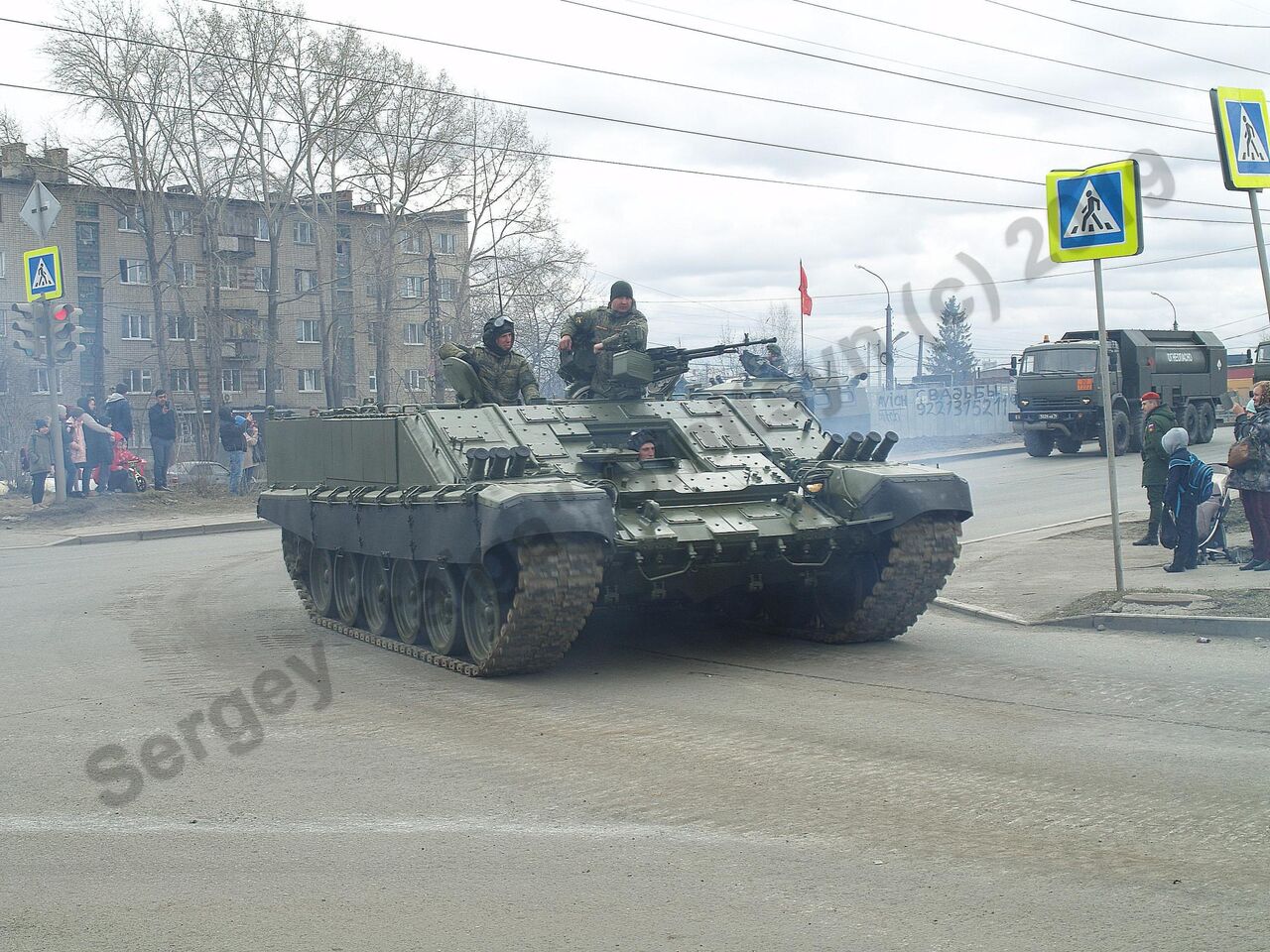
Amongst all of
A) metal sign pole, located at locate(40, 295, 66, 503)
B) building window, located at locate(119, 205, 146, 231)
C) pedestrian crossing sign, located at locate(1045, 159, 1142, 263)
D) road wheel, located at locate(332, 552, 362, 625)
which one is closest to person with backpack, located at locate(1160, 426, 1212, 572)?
pedestrian crossing sign, located at locate(1045, 159, 1142, 263)

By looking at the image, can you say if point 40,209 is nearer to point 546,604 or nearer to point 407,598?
point 407,598

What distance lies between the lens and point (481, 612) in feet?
32.1

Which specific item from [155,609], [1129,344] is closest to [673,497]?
[155,609]

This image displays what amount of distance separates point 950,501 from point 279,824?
224 inches

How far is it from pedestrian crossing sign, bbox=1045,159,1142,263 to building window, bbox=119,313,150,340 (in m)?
55.4

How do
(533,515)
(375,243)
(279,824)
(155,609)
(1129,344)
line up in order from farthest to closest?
(375,243), (1129,344), (155,609), (533,515), (279,824)

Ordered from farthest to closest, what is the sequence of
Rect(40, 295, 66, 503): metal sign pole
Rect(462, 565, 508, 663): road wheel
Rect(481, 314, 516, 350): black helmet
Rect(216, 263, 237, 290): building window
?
1. Rect(216, 263, 237, 290): building window
2. Rect(40, 295, 66, 503): metal sign pole
3. Rect(481, 314, 516, 350): black helmet
4. Rect(462, 565, 508, 663): road wheel

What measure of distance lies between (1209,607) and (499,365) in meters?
5.95

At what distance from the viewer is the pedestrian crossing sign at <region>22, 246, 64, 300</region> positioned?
2198 cm

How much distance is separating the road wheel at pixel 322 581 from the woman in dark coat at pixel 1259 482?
316 inches

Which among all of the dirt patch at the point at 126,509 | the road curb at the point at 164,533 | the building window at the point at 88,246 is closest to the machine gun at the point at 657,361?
the road curb at the point at 164,533

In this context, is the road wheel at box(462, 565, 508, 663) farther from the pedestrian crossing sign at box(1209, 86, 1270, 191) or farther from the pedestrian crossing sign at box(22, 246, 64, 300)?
the pedestrian crossing sign at box(22, 246, 64, 300)

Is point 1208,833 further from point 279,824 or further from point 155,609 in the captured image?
point 155,609

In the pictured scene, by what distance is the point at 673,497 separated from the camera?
1011 centimetres
